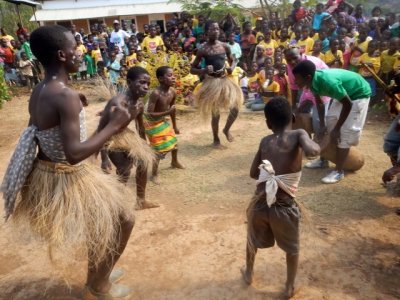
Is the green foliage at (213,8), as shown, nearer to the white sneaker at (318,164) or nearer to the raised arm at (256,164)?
the white sneaker at (318,164)

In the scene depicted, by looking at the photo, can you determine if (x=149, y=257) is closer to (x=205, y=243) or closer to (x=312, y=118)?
(x=205, y=243)

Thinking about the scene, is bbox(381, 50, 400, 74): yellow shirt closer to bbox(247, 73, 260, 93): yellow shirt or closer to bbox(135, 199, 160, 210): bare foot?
bbox(247, 73, 260, 93): yellow shirt

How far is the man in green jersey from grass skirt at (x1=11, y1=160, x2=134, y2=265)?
2.48 meters

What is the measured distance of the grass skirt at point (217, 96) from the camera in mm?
5605

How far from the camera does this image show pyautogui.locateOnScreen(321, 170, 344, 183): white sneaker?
4499mm

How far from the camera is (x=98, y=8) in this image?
862 inches

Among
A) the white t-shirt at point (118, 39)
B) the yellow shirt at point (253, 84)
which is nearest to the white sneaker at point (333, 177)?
the yellow shirt at point (253, 84)

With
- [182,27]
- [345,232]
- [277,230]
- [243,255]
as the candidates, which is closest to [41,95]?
[277,230]

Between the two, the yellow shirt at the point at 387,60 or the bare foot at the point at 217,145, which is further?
the yellow shirt at the point at 387,60

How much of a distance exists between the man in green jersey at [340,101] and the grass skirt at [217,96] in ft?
5.08

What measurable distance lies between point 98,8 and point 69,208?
22.1m

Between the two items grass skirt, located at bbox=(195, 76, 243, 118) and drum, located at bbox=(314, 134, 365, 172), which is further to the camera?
grass skirt, located at bbox=(195, 76, 243, 118)

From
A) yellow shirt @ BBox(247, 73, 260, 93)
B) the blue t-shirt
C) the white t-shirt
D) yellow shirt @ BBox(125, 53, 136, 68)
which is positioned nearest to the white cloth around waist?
yellow shirt @ BBox(247, 73, 260, 93)

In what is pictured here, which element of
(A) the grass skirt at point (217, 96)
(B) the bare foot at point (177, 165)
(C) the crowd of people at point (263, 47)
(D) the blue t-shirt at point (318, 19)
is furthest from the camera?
(D) the blue t-shirt at point (318, 19)
